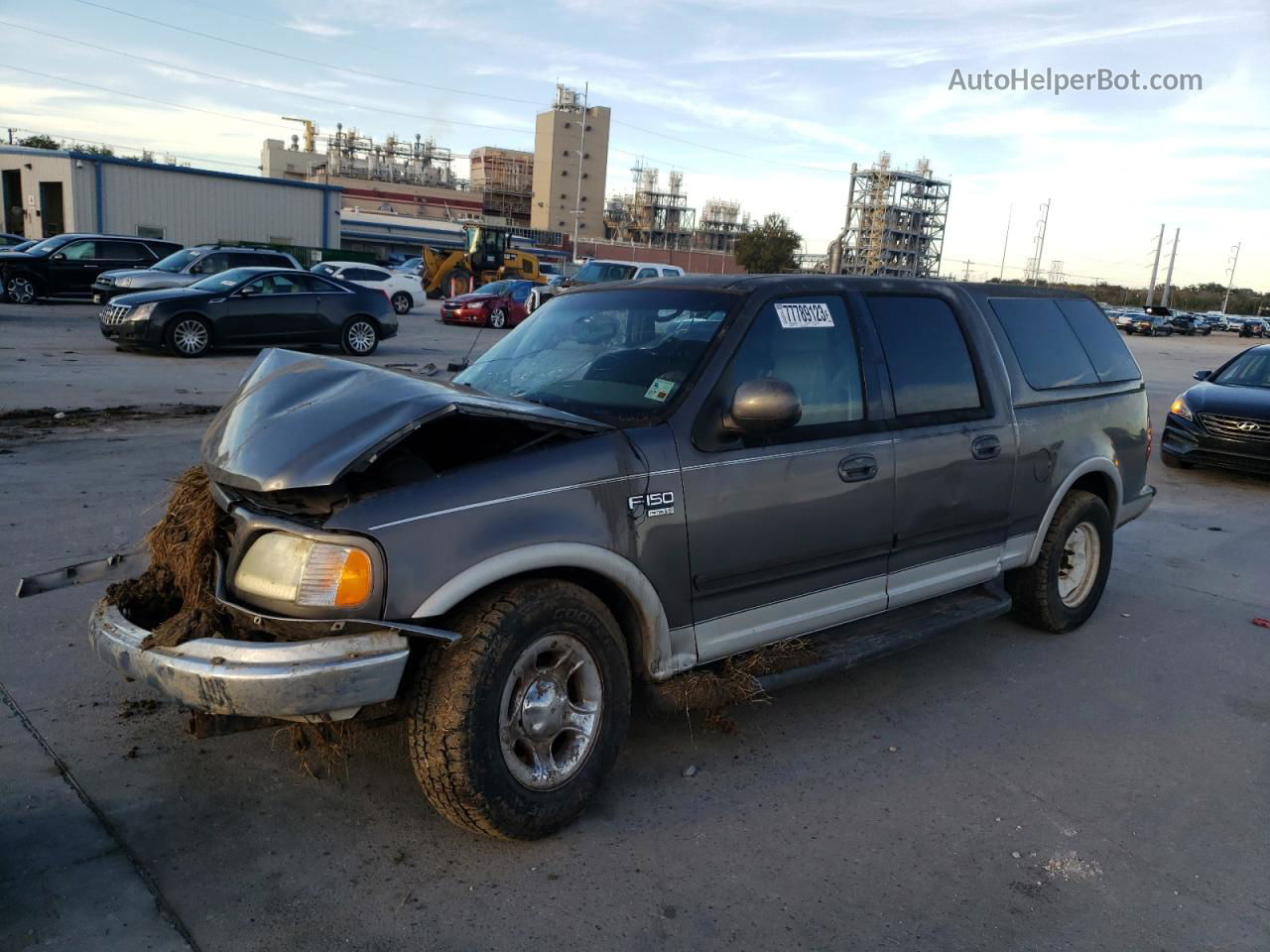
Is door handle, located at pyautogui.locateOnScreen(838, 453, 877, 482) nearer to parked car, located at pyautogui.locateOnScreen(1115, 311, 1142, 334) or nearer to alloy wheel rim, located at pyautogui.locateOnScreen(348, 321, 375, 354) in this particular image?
alloy wheel rim, located at pyautogui.locateOnScreen(348, 321, 375, 354)

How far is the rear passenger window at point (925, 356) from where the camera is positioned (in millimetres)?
4391

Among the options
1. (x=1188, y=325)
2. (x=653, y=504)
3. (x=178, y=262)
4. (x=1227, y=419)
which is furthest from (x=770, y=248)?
(x=653, y=504)

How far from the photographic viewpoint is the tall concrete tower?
4587 inches

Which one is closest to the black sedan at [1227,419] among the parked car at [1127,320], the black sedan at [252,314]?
the black sedan at [252,314]

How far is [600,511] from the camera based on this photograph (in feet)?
10.8

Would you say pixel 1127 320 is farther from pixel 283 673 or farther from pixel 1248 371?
pixel 283 673

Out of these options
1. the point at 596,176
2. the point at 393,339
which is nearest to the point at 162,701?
the point at 393,339

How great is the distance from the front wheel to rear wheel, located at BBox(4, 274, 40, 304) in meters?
10.9

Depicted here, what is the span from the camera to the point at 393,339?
21.6 m

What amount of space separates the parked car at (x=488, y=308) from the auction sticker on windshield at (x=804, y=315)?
22572 mm

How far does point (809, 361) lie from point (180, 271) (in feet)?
66.8

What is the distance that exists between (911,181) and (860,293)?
329ft

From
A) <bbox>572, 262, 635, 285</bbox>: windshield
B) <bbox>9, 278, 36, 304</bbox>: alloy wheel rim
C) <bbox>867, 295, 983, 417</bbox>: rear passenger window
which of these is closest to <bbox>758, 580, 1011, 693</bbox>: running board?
<bbox>867, 295, 983, 417</bbox>: rear passenger window

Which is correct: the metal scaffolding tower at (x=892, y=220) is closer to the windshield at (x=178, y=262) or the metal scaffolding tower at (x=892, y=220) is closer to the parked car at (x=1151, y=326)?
the parked car at (x=1151, y=326)
